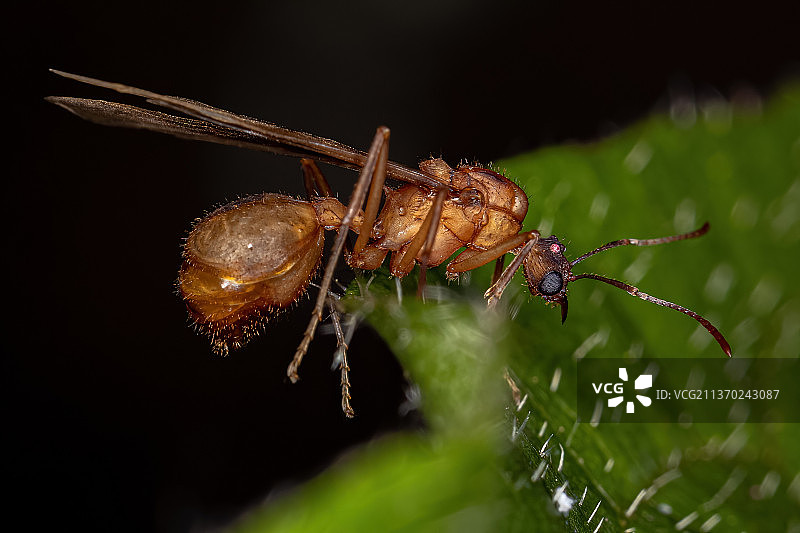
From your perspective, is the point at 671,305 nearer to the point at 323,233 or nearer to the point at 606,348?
the point at 606,348

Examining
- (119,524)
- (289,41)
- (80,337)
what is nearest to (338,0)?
(289,41)

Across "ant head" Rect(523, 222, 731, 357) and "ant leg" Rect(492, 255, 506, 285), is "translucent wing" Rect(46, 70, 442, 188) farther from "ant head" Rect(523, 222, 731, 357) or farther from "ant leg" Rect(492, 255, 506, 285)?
"ant head" Rect(523, 222, 731, 357)

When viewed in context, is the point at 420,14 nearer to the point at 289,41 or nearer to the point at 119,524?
the point at 289,41

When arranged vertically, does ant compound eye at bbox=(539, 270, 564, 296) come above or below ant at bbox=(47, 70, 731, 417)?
below

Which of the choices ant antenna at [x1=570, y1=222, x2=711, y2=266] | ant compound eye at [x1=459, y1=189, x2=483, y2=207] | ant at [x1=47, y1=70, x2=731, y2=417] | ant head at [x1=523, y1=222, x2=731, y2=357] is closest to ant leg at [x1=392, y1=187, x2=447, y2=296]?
ant at [x1=47, y1=70, x2=731, y2=417]

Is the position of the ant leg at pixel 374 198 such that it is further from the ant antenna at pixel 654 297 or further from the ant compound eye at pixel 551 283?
the ant antenna at pixel 654 297

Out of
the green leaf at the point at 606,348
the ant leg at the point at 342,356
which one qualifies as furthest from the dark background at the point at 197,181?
the green leaf at the point at 606,348

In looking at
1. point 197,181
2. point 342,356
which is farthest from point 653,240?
point 197,181

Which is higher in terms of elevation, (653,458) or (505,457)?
(653,458)
